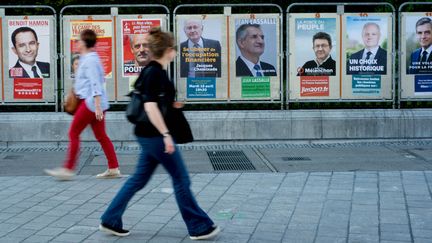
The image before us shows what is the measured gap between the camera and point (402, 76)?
41.1 ft

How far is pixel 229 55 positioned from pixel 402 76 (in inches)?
125

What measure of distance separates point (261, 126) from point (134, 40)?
272 cm

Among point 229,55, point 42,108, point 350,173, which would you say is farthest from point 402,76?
point 42,108

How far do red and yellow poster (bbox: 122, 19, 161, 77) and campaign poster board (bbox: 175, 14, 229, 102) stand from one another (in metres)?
0.57

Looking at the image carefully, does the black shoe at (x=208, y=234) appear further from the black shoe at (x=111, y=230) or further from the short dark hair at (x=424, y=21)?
the short dark hair at (x=424, y=21)

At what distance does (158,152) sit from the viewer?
226 inches

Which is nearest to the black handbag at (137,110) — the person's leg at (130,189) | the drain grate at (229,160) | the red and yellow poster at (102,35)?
the person's leg at (130,189)

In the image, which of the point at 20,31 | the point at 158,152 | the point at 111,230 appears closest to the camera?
the point at 158,152

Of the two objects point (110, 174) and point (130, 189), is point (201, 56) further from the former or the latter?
point (130, 189)

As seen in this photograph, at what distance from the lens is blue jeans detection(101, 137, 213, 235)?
5750 mm

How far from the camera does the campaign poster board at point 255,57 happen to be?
40.4 ft

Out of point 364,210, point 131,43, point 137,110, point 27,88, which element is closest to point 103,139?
point 137,110

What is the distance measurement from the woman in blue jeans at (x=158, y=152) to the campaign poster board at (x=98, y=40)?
6.55 meters

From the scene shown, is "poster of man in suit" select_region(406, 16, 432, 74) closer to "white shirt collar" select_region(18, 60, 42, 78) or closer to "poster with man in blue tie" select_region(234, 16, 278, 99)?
"poster with man in blue tie" select_region(234, 16, 278, 99)
